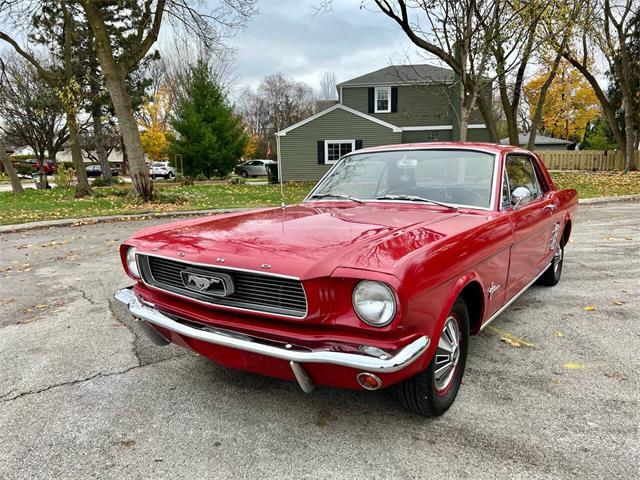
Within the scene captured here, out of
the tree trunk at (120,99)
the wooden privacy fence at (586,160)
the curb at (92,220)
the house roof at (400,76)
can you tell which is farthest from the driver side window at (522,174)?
the wooden privacy fence at (586,160)

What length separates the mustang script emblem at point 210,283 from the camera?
92.7 inches

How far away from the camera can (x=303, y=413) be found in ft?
8.57

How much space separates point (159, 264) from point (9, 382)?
4.53 feet

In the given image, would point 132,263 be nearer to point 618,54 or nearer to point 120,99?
point 120,99

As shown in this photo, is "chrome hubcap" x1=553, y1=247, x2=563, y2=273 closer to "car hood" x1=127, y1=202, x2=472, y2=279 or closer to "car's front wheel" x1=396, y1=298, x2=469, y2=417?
"car hood" x1=127, y1=202, x2=472, y2=279

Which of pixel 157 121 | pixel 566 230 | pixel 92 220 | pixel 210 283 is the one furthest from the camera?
pixel 157 121

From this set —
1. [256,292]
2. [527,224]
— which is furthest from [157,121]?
[256,292]

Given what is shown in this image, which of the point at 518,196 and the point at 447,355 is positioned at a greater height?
the point at 518,196

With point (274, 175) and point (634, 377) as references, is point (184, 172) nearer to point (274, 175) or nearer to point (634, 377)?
point (274, 175)

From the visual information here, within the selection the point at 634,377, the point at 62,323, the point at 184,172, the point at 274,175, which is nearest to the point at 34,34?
the point at 184,172

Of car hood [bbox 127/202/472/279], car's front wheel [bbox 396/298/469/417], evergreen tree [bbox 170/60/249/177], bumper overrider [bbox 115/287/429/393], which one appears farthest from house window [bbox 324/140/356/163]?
bumper overrider [bbox 115/287/429/393]

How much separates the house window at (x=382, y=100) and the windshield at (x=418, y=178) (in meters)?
22.9

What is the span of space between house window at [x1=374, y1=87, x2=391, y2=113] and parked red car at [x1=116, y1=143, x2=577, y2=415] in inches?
916

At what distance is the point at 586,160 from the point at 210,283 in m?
31.9
